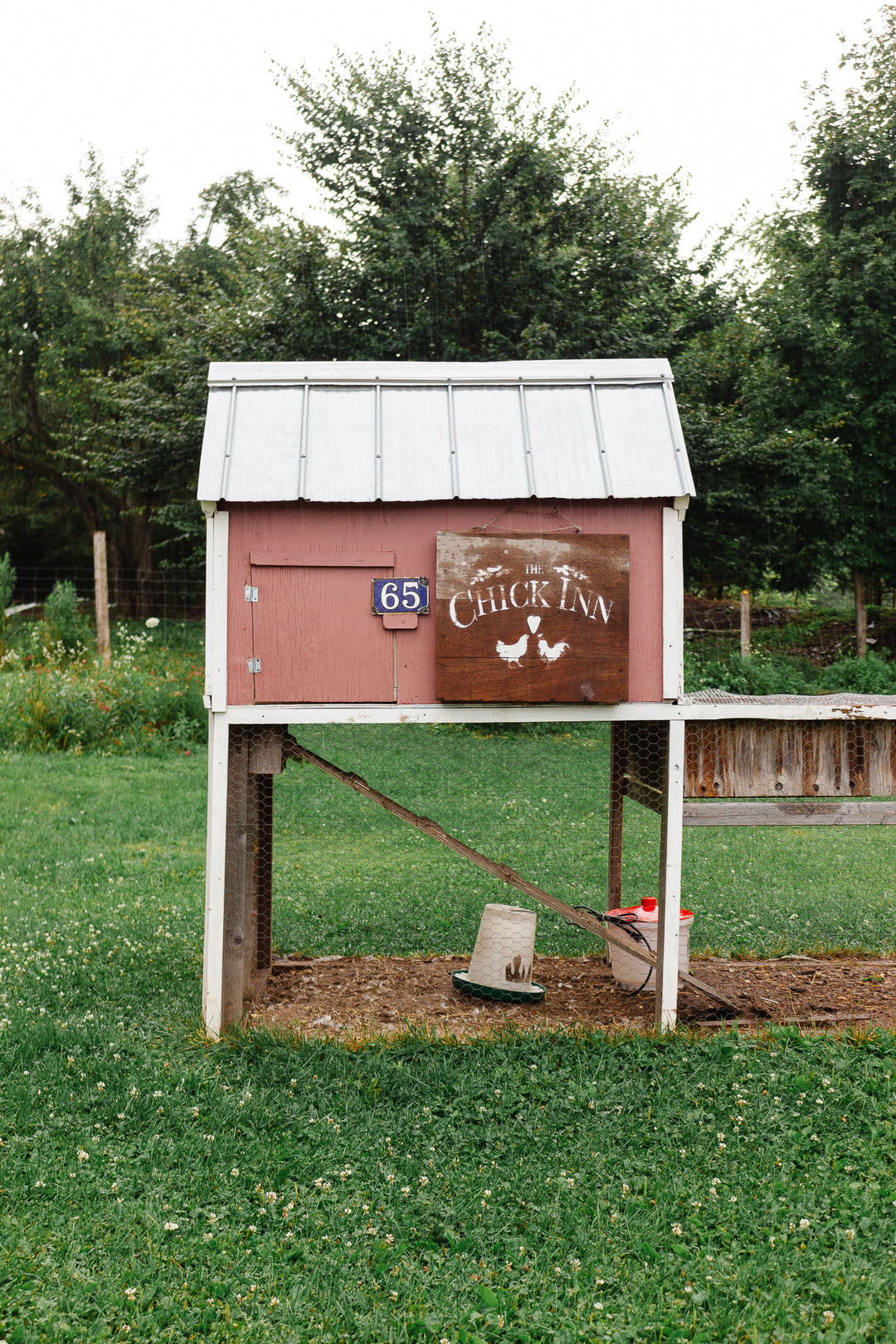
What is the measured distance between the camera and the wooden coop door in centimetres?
463

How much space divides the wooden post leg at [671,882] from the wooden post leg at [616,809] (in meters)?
1.07

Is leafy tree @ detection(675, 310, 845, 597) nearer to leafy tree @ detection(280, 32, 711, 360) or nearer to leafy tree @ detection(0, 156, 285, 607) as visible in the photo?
leafy tree @ detection(280, 32, 711, 360)

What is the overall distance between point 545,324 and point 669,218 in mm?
4021

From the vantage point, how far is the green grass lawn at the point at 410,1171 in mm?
2975

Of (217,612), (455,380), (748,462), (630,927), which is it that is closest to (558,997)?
(630,927)

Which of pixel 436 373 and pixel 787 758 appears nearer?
pixel 436 373

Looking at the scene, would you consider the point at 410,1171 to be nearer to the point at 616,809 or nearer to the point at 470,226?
the point at 616,809

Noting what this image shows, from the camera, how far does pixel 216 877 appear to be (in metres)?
4.75

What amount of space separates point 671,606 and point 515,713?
2.93ft

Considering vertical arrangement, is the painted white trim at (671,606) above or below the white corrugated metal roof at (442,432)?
below

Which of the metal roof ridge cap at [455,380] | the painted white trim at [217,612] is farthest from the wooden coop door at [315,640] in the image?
the metal roof ridge cap at [455,380]

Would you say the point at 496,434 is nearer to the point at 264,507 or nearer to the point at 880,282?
the point at 264,507

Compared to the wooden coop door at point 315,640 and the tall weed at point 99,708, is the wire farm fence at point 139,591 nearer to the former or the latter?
the tall weed at point 99,708

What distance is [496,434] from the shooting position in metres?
4.77
